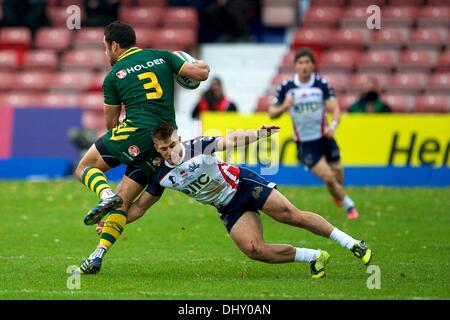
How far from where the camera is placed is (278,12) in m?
26.8

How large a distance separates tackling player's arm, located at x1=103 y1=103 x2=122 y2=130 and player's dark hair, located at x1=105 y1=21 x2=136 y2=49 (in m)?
0.61

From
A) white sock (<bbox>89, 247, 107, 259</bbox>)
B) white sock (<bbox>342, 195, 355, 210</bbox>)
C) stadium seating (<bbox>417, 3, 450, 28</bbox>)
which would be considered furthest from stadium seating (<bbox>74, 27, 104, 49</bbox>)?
white sock (<bbox>89, 247, 107, 259</bbox>)

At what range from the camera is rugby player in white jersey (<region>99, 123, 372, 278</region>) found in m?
10.0

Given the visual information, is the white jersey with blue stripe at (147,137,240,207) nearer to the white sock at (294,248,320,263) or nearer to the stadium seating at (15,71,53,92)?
the white sock at (294,248,320,263)

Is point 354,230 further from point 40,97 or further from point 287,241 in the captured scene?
point 40,97

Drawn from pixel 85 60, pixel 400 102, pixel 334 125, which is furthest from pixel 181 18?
pixel 334 125

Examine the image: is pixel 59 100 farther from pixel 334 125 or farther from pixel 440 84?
pixel 334 125

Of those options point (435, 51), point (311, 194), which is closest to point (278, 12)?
point (435, 51)

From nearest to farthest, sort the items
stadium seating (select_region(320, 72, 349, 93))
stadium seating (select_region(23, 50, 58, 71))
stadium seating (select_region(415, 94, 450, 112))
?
stadium seating (select_region(415, 94, 450, 112)) < stadium seating (select_region(320, 72, 349, 93)) < stadium seating (select_region(23, 50, 58, 71))

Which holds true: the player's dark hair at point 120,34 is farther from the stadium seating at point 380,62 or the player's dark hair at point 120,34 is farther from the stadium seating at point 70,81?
the stadium seating at point 70,81

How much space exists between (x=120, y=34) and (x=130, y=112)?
78 centimetres

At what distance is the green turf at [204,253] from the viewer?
31.3 feet

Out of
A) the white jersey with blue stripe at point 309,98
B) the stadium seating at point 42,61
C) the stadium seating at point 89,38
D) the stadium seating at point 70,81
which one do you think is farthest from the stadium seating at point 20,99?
the white jersey with blue stripe at point 309,98

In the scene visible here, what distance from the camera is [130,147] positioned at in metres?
10.7
